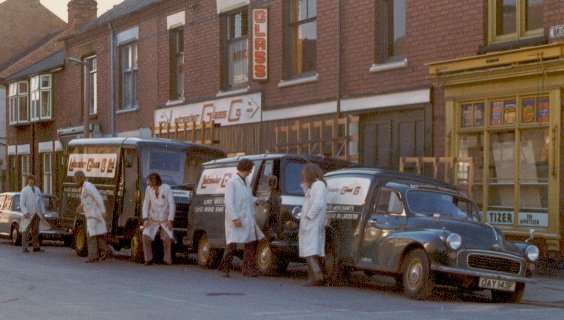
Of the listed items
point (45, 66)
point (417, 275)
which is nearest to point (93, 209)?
point (417, 275)

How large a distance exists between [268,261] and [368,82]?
292 inches

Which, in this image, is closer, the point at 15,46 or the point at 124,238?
the point at 124,238

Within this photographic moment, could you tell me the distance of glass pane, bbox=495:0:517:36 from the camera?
20547mm

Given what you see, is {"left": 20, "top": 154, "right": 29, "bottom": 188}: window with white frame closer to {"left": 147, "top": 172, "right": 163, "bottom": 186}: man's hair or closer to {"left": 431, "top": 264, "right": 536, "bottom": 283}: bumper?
{"left": 147, "top": 172, "right": 163, "bottom": 186}: man's hair

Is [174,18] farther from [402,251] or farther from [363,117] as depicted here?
[402,251]

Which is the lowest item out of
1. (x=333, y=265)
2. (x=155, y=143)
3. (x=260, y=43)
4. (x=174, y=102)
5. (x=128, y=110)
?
(x=333, y=265)

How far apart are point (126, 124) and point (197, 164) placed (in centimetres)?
1432

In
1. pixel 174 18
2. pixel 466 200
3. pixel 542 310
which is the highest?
pixel 174 18

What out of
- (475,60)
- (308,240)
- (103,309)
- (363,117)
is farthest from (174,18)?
(103,309)

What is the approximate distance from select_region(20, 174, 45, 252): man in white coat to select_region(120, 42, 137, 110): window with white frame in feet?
36.1

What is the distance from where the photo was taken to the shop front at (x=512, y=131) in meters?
19.1

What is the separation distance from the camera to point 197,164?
74.5 feet

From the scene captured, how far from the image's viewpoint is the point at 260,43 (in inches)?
1101

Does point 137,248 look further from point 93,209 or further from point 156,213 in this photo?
point 156,213
